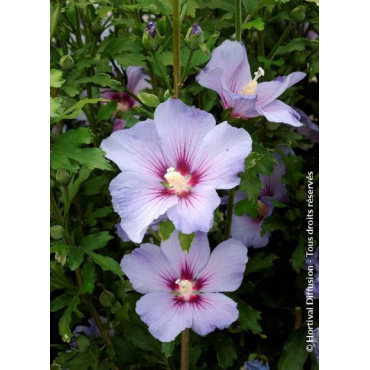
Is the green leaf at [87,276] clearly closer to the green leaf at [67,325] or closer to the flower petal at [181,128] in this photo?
the green leaf at [67,325]

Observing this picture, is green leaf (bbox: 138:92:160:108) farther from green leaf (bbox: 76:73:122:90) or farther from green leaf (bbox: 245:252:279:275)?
green leaf (bbox: 245:252:279:275)

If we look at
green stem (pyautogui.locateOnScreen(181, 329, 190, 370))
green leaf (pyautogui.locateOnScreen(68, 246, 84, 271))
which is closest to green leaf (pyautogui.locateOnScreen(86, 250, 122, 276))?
green leaf (pyautogui.locateOnScreen(68, 246, 84, 271))

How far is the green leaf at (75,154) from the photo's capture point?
75 cm

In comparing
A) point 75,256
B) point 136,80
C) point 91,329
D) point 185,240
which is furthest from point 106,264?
point 136,80

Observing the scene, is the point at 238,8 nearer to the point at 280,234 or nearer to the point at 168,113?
the point at 168,113

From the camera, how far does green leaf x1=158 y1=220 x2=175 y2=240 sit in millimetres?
730

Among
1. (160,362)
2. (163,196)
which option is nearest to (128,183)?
(163,196)

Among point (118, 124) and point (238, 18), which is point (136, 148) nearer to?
point (238, 18)

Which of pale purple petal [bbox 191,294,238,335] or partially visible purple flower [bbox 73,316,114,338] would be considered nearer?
pale purple petal [bbox 191,294,238,335]

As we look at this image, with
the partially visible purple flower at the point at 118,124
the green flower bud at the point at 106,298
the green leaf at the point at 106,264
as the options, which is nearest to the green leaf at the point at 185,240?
the green leaf at the point at 106,264

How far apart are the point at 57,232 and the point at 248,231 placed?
307mm

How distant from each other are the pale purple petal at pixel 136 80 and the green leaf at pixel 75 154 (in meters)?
0.35

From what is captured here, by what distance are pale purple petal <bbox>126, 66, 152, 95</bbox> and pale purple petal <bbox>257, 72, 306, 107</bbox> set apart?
1.17 feet
